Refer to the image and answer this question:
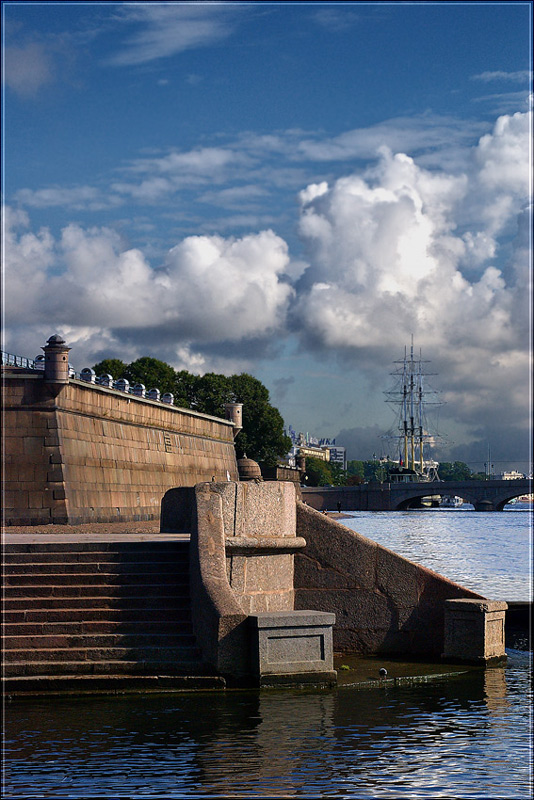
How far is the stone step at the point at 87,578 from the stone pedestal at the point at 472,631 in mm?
3248

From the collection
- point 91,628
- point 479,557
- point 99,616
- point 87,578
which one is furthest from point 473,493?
point 91,628

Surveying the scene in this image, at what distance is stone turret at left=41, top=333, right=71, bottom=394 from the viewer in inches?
1116

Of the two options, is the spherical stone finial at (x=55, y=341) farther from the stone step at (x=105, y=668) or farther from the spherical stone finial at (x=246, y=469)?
the spherical stone finial at (x=246, y=469)

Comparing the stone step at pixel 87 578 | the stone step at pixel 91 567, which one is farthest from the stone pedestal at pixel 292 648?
the stone step at pixel 91 567

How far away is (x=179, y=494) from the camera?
1434cm

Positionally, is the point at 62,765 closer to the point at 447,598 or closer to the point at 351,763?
the point at 351,763

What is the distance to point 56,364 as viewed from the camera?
28.8 metres

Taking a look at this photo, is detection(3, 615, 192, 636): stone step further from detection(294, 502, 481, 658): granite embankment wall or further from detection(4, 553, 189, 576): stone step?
detection(294, 502, 481, 658): granite embankment wall

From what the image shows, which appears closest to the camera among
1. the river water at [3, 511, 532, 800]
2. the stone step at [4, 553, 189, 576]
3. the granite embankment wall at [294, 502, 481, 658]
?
the river water at [3, 511, 532, 800]

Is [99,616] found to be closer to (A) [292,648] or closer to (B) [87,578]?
(B) [87,578]

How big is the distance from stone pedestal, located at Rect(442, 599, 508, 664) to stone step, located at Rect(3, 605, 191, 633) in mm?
3371

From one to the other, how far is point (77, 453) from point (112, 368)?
137ft

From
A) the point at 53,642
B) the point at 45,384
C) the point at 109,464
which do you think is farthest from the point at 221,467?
the point at 53,642

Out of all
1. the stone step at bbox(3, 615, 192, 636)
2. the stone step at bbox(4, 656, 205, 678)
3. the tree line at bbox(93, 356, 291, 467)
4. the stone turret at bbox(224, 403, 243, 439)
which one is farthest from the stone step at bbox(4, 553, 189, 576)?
the tree line at bbox(93, 356, 291, 467)
